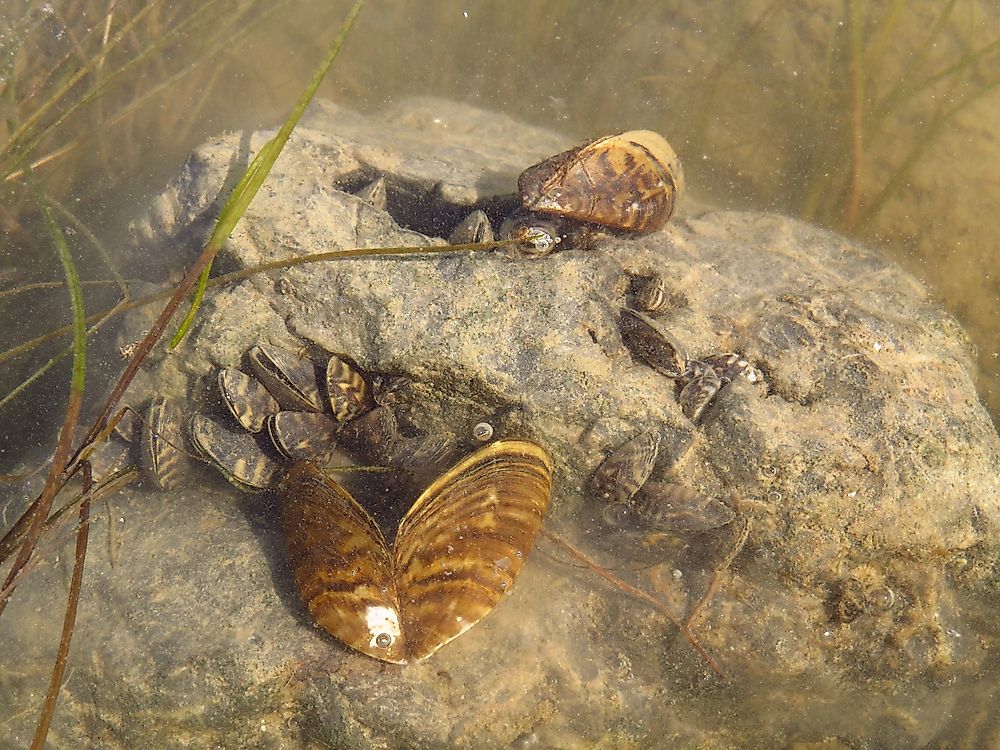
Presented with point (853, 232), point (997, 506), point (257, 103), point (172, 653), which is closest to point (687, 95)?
point (853, 232)

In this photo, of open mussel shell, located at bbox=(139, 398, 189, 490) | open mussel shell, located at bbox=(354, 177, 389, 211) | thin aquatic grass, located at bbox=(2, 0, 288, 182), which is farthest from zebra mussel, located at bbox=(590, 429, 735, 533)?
thin aquatic grass, located at bbox=(2, 0, 288, 182)

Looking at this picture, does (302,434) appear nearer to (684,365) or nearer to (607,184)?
(684,365)

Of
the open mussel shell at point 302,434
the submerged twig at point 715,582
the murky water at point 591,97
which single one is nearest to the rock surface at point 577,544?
the submerged twig at point 715,582

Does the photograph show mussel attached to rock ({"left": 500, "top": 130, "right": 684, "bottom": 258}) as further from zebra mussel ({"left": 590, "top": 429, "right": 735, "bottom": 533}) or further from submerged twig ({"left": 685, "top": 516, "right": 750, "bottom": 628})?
submerged twig ({"left": 685, "top": 516, "right": 750, "bottom": 628})

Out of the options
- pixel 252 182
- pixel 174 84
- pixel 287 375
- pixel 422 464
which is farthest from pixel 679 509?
pixel 174 84

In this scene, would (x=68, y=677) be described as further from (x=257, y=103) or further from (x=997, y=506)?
(x=257, y=103)
